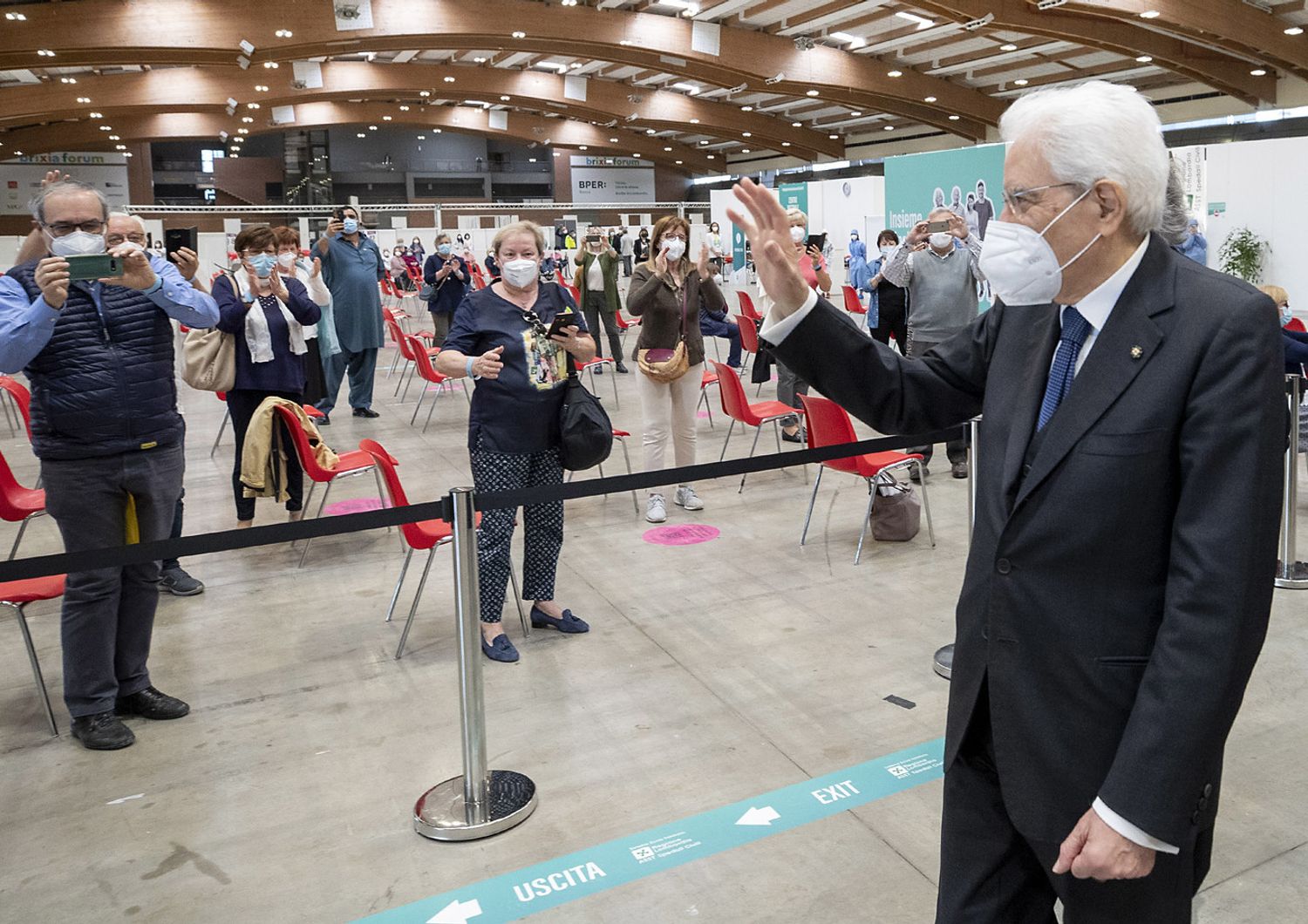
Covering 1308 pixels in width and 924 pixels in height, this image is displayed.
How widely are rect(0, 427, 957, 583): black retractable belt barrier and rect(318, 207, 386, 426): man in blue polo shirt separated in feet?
19.0

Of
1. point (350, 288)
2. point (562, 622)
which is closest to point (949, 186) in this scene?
point (350, 288)

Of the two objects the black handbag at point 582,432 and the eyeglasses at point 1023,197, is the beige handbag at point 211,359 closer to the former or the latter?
the black handbag at point 582,432

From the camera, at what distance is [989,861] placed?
4.87ft

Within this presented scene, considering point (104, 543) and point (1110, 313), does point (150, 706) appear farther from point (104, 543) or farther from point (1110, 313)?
point (1110, 313)

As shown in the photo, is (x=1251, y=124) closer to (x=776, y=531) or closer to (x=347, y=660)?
(x=776, y=531)

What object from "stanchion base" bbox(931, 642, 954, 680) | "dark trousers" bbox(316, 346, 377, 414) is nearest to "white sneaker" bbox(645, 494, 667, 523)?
"stanchion base" bbox(931, 642, 954, 680)

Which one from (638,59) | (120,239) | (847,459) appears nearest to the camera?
(120,239)

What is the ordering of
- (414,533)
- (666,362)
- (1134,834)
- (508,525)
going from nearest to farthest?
(1134,834)
(508,525)
(414,533)
(666,362)

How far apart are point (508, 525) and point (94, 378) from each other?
145 centimetres

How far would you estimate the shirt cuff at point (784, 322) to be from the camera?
4.86ft

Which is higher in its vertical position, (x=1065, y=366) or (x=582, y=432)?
(x=1065, y=366)

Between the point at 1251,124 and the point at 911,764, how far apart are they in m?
19.9

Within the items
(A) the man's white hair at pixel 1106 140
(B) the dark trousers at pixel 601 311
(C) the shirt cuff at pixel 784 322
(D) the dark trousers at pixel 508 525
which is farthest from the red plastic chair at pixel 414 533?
(B) the dark trousers at pixel 601 311

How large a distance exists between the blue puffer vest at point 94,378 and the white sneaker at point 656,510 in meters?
2.95
